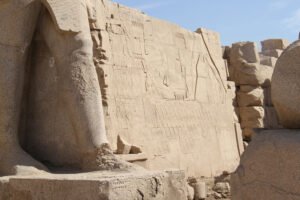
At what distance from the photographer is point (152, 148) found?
500cm

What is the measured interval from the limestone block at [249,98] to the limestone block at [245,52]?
2.28ft

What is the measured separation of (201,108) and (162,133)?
117cm

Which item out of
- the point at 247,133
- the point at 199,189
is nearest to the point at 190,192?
the point at 199,189

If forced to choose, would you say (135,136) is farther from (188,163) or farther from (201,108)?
(201,108)

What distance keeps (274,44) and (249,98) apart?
276cm

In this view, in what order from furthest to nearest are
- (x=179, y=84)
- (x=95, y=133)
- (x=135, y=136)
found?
1. (x=179, y=84)
2. (x=135, y=136)
3. (x=95, y=133)

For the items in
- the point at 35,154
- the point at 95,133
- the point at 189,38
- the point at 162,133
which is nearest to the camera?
the point at 95,133

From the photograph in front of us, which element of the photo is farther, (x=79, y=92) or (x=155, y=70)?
(x=155, y=70)

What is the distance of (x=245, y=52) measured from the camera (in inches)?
324

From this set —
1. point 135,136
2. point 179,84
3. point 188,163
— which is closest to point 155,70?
point 179,84

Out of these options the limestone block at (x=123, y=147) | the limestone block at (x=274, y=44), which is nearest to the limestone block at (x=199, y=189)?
the limestone block at (x=123, y=147)

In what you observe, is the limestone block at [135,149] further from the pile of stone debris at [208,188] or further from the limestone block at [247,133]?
the limestone block at [247,133]

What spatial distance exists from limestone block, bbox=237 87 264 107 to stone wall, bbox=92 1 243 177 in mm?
1165

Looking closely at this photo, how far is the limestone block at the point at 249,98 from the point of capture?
7965 mm
